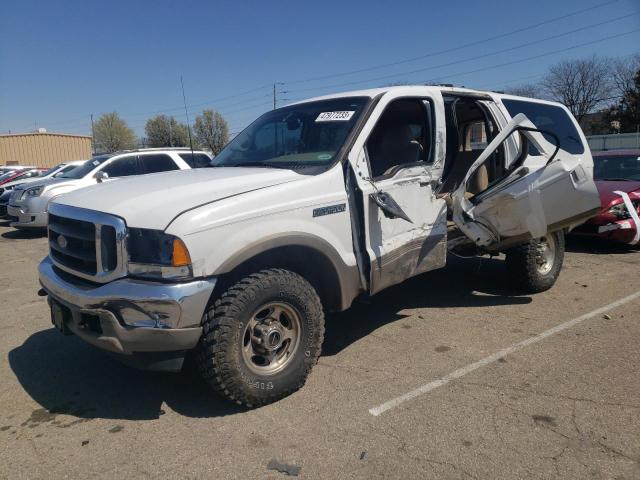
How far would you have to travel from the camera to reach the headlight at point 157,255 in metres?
2.81

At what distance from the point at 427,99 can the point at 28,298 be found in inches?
201

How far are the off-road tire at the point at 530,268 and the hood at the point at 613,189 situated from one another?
248 cm

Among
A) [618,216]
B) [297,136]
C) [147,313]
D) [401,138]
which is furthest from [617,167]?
[147,313]

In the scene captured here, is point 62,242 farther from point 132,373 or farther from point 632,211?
point 632,211

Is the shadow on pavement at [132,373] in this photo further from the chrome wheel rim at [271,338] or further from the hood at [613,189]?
the hood at [613,189]

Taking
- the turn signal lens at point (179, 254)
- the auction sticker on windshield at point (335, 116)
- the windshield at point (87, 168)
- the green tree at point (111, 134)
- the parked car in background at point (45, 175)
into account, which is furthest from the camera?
the green tree at point (111, 134)

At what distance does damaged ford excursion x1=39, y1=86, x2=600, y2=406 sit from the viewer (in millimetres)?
2873

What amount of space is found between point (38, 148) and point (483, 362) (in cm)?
4342

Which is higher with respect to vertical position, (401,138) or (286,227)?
(401,138)

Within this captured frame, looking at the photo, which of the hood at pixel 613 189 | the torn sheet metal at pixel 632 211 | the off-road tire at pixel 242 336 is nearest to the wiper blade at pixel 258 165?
the off-road tire at pixel 242 336

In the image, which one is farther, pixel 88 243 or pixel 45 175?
pixel 45 175

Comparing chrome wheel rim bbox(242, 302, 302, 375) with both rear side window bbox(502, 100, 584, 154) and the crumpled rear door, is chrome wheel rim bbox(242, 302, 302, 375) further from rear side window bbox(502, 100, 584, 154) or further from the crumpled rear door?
rear side window bbox(502, 100, 584, 154)

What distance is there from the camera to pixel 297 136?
13.9ft

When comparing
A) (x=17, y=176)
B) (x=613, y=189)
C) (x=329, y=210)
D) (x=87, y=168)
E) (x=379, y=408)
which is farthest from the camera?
(x=17, y=176)
